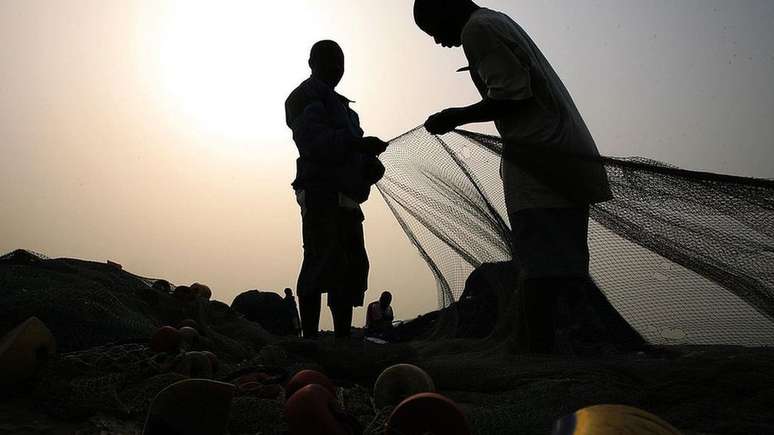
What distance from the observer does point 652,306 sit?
3.28m

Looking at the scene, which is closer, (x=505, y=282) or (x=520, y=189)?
(x=520, y=189)

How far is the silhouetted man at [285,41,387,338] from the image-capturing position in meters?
4.97

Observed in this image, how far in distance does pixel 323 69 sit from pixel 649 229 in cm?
328

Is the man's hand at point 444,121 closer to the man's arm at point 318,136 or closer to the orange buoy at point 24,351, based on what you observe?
the man's arm at point 318,136

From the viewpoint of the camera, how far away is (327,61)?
17.8 ft

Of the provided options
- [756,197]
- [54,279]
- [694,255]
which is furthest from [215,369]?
[756,197]

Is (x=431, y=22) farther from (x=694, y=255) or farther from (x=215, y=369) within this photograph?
(x=215, y=369)

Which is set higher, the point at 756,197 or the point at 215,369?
the point at 756,197

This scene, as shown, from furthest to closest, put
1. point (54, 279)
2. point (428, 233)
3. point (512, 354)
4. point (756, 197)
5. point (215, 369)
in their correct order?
point (428, 233) → point (54, 279) → point (512, 354) → point (215, 369) → point (756, 197)

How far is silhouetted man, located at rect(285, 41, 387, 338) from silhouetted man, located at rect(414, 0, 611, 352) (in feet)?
5.73

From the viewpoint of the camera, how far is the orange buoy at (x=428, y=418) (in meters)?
1.55

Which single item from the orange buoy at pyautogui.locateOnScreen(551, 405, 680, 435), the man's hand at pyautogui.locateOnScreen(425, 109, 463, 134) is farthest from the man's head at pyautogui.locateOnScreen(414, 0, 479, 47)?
the orange buoy at pyautogui.locateOnScreen(551, 405, 680, 435)

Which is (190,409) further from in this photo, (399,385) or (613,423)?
(613,423)

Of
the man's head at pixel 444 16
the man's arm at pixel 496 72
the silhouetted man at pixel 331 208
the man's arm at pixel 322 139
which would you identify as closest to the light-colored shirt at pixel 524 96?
the man's arm at pixel 496 72
